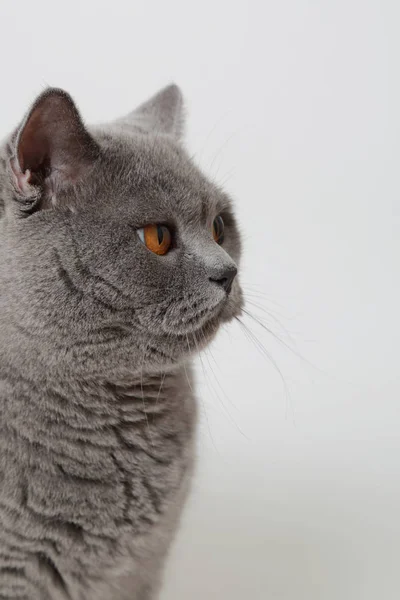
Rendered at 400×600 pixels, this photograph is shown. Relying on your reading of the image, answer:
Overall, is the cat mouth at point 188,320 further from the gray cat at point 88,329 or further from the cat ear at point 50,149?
the cat ear at point 50,149

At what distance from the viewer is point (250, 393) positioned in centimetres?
205

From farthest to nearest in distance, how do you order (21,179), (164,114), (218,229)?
(164,114) → (218,229) → (21,179)

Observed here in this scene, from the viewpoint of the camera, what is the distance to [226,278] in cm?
117

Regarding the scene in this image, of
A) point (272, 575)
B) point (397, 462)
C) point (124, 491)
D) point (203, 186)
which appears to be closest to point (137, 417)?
point (124, 491)

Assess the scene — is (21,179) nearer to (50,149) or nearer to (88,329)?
(50,149)

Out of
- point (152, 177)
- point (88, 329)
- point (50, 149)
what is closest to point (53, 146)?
point (50, 149)

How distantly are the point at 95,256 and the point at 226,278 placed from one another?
0.70ft

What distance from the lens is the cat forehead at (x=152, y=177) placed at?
3.85 ft

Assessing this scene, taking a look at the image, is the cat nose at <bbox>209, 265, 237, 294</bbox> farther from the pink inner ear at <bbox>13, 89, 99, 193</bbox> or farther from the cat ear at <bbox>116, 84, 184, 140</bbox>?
the cat ear at <bbox>116, 84, 184, 140</bbox>

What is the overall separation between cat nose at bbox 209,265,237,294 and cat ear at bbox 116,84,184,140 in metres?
0.41

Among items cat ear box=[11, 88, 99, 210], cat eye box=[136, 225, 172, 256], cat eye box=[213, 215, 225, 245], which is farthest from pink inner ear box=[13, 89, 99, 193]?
cat eye box=[213, 215, 225, 245]

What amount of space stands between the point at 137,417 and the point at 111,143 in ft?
1.55

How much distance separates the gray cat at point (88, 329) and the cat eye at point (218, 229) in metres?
0.07

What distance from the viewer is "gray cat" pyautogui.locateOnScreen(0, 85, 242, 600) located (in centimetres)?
112
